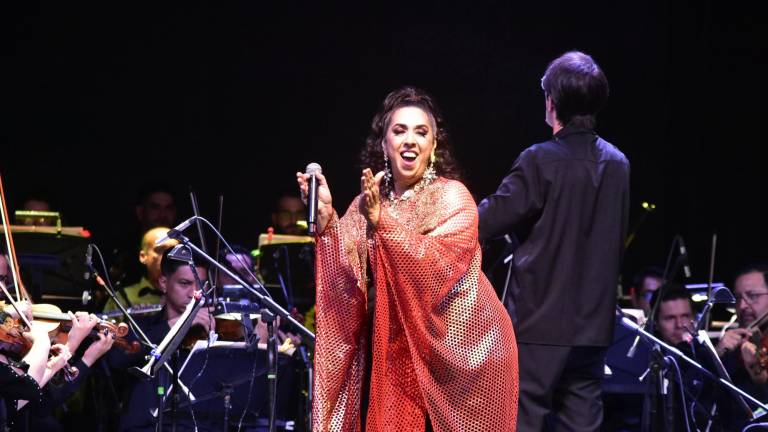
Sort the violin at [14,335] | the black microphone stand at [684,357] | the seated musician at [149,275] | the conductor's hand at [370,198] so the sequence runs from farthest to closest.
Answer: the seated musician at [149,275], the black microphone stand at [684,357], the violin at [14,335], the conductor's hand at [370,198]

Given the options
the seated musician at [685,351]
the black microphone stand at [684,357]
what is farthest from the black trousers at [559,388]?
the seated musician at [685,351]

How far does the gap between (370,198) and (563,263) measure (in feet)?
2.69

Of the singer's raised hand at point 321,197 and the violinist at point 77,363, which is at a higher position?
the singer's raised hand at point 321,197

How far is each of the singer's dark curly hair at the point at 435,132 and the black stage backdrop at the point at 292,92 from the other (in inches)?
178

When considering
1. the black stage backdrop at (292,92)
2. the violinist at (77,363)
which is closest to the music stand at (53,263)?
the violinist at (77,363)

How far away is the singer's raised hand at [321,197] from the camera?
328 centimetres

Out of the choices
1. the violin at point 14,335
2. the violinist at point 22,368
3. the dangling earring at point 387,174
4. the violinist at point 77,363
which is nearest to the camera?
the dangling earring at point 387,174

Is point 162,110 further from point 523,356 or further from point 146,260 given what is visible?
point 523,356

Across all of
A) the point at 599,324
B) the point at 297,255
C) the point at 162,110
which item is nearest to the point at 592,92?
the point at 599,324

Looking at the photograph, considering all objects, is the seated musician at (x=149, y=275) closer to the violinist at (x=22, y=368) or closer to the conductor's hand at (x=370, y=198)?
the violinist at (x=22, y=368)

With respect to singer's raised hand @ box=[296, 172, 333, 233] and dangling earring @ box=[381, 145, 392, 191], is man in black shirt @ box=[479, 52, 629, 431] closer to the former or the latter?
dangling earring @ box=[381, 145, 392, 191]

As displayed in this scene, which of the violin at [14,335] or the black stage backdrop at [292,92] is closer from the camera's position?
the violin at [14,335]

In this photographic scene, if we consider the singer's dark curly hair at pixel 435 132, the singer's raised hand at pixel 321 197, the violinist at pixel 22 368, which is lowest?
the violinist at pixel 22 368

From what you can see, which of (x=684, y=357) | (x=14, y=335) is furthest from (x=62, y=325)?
(x=684, y=357)
